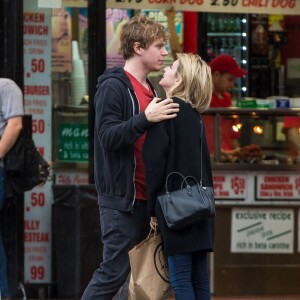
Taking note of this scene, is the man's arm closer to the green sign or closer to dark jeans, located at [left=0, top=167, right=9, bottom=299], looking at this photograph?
dark jeans, located at [left=0, top=167, right=9, bottom=299]

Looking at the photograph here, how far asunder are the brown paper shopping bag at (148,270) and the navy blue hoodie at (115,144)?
0.83 ft

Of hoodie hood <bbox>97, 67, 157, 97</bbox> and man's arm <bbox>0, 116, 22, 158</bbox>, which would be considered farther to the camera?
man's arm <bbox>0, 116, 22, 158</bbox>

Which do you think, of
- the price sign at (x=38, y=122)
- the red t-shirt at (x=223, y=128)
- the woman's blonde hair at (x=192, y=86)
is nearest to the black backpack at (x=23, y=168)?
the price sign at (x=38, y=122)

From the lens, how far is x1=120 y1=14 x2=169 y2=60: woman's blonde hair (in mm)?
5211

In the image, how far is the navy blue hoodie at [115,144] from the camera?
198 inches

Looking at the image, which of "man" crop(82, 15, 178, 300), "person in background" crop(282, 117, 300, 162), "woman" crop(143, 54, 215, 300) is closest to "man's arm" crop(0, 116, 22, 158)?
"man" crop(82, 15, 178, 300)

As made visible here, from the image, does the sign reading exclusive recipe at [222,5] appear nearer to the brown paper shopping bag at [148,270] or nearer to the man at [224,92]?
the man at [224,92]

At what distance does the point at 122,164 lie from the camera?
5.10 metres

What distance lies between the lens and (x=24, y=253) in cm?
728

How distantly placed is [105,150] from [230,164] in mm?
2364

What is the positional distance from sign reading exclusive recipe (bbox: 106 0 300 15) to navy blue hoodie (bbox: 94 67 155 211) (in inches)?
84.0

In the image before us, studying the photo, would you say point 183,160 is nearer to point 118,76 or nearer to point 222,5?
point 118,76

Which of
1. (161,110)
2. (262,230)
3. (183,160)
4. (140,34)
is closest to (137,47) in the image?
(140,34)

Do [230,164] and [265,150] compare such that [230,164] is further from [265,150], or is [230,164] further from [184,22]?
[184,22]
